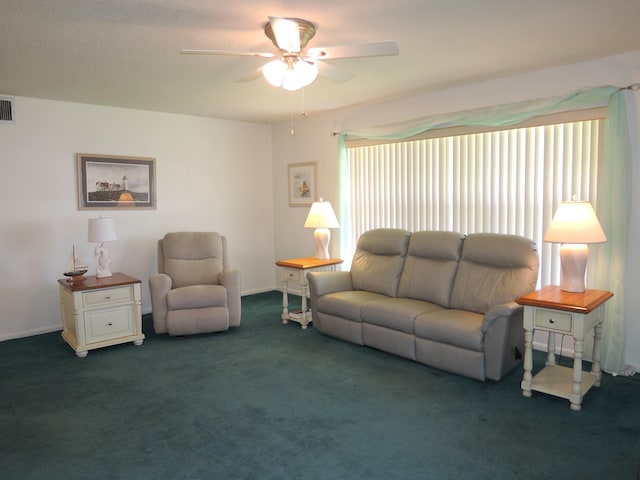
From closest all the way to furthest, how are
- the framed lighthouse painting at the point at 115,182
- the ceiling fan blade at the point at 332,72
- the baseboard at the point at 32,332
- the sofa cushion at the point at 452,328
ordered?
1. the ceiling fan blade at the point at 332,72
2. the sofa cushion at the point at 452,328
3. the baseboard at the point at 32,332
4. the framed lighthouse painting at the point at 115,182

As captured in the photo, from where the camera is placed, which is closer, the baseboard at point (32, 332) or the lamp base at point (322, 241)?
the baseboard at point (32, 332)

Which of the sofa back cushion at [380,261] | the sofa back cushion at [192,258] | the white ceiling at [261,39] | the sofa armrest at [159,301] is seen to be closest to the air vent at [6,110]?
the white ceiling at [261,39]

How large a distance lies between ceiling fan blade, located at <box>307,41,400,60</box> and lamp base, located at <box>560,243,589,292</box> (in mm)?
1844

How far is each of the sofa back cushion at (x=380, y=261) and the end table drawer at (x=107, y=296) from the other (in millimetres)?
2204

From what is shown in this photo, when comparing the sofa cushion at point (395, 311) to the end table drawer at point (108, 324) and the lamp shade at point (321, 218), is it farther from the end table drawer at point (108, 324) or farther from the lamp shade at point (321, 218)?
the end table drawer at point (108, 324)

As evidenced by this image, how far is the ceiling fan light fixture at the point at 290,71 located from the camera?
105 inches

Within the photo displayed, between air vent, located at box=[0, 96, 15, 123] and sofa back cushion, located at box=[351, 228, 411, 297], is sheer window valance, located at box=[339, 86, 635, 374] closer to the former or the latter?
sofa back cushion, located at box=[351, 228, 411, 297]

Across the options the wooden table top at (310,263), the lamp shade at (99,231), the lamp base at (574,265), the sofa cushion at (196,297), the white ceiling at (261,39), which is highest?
the white ceiling at (261,39)

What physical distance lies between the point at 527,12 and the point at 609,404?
247 centimetres

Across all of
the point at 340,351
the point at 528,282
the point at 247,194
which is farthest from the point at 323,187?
the point at 528,282

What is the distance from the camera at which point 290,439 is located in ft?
8.38

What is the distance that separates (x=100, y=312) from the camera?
4.07 meters

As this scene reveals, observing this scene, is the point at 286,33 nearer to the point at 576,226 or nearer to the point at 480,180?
the point at 576,226

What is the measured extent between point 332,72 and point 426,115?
1958 millimetres
